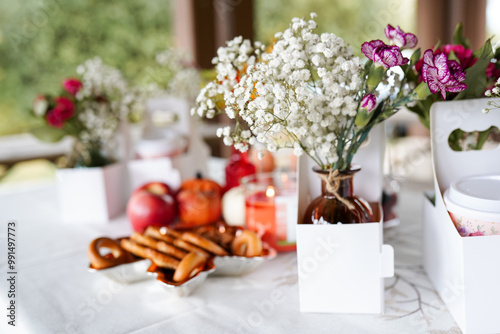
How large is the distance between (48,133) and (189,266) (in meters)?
0.76

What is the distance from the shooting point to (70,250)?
107 cm

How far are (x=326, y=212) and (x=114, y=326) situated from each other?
41cm

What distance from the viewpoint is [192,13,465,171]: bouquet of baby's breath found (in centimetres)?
61

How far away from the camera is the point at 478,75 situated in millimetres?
739

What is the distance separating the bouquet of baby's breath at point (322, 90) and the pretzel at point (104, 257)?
356 mm

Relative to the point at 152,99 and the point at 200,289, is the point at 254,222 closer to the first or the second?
the point at 200,289

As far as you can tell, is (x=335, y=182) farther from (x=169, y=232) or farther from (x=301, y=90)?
(x=169, y=232)

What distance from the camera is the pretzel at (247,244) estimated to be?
834mm

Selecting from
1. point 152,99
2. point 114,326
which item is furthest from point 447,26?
point 114,326

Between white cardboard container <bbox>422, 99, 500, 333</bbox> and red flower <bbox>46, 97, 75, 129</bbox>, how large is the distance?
0.97m

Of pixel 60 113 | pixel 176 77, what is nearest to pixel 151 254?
pixel 60 113

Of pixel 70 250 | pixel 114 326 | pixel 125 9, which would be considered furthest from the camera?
pixel 125 9

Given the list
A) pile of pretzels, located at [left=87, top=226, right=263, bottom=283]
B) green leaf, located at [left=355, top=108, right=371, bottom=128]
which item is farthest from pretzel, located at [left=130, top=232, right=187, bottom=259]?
green leaf, located at [left=355, top=108, right=371, bottom=128]

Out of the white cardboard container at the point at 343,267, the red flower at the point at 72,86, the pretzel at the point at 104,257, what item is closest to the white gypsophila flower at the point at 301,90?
the white cardboard container at the point at 343,267
